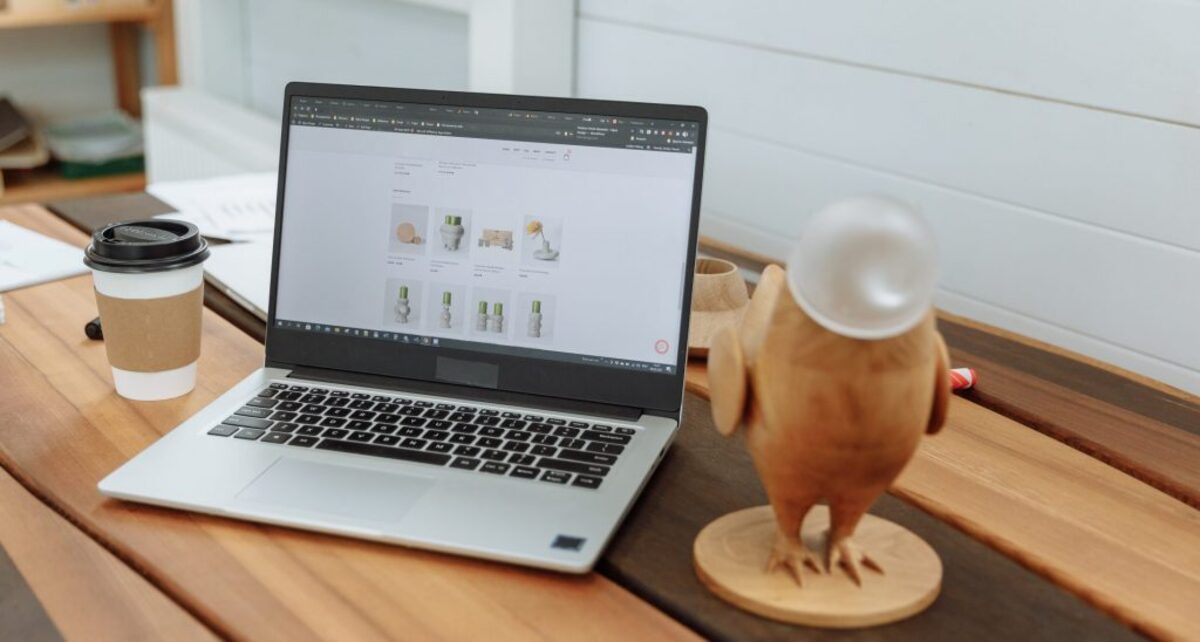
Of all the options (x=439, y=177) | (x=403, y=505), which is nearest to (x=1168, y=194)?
(x=439, y=177)

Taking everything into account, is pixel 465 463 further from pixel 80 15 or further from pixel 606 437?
pixel 80 15

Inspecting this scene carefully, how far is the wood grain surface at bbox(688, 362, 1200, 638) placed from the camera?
75 cm

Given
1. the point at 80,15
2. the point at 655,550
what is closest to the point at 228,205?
the point at 655,550

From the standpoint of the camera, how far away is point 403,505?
2.63 ft

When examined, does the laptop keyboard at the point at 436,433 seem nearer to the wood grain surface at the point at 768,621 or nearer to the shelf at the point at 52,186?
the wood grain surface at the point at 768,621

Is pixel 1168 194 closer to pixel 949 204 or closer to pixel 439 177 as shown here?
pixel 949 204

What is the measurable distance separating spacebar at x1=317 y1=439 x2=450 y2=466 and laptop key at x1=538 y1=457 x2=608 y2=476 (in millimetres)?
70

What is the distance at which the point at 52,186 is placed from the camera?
2.67 metres

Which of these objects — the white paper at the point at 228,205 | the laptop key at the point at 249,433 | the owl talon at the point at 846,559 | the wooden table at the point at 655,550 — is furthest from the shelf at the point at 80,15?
the owl talon at the point at 846,559

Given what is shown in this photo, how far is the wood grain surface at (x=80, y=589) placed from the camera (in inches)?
27.2

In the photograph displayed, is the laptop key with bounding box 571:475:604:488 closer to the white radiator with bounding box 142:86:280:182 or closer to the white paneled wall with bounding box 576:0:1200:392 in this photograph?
the white paneled wall with bounding box 576:0:1200:392

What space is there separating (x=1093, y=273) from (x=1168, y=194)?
0.41 feet

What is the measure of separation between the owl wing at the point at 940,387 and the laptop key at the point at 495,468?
0.97 feet

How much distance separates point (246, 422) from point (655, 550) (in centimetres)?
34
